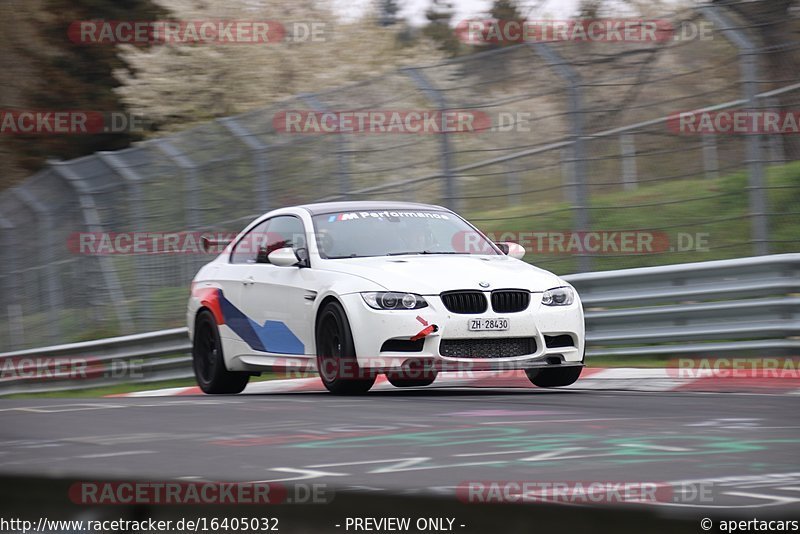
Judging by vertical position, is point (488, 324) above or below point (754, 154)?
below

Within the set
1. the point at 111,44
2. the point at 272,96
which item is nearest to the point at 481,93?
the point at 272,96

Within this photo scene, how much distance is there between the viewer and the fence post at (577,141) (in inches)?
472

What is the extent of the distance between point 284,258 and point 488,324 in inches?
69.5

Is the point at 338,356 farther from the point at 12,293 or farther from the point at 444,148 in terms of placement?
the point at 12,293

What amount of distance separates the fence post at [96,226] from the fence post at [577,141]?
7.37m

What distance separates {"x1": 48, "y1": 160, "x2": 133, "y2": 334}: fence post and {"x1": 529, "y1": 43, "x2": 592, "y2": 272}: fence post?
24.2 ft

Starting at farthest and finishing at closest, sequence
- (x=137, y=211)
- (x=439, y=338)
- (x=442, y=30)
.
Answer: (x=442, y=30), (x=137, y=211), (x=439, y=338)

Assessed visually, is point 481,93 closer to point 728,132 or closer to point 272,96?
point 728,132

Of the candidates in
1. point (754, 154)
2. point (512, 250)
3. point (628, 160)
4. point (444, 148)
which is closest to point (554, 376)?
point (512, 250)

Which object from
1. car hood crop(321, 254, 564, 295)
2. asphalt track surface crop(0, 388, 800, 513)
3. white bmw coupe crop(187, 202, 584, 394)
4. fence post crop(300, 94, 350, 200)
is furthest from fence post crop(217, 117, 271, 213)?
asphalt track surface crop(0, 388, 800, 513)

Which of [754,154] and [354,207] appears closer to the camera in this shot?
[354,207]

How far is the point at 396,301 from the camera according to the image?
8969 mm

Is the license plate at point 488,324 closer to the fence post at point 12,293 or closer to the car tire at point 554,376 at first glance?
the car tire at point 554,376

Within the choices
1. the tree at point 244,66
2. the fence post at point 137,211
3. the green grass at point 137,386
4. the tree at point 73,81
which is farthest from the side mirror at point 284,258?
the tree at point 73,81
